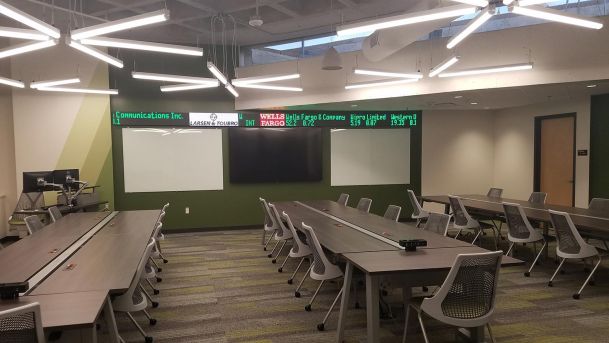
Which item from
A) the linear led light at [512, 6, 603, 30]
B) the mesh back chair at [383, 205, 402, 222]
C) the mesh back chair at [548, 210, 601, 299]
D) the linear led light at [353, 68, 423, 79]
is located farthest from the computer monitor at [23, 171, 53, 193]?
the mesh back chair at [548, 210, 601, 299]

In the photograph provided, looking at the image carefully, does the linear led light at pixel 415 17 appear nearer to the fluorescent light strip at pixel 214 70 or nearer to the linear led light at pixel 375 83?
the fluorescent light strip at pixel 214 70

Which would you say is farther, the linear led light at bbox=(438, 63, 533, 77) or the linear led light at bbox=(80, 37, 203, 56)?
the linear led light at bbox=(438, 63, 533, 77)

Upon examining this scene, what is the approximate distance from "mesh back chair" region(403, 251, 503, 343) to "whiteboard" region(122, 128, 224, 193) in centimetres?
670

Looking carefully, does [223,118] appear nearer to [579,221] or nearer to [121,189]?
[121,189]

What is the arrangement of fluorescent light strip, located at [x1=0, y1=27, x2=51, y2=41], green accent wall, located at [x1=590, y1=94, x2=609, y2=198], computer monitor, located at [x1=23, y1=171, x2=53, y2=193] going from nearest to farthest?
fluorescent light strip, located at [x1=0, y1=27, x2=51, y2=41]
computer monitor, located at [x1=23, y1=171, x2=53, y2=193]
green accent wall, located at [x1=590, y1=94, x2=609, y2=198]

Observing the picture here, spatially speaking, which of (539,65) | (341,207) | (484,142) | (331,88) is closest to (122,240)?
(341,207)

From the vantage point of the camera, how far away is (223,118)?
8.67 metres

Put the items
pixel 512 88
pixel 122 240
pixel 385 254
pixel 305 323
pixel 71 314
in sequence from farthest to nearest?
pixel 512 88
pixel 122 240
pixel 305 323
pixel 385 254
pixel 71 314

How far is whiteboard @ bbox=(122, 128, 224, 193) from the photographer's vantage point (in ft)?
27.1

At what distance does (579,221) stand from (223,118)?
21.5 feet

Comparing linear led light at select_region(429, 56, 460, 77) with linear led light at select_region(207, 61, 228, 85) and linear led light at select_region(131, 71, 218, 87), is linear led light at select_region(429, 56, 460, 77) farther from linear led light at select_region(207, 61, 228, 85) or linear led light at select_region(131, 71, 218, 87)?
linear led light at select_region(131, 71, 218, 87)

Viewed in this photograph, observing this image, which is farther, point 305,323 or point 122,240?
point 122,240

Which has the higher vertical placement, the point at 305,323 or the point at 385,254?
the point at 385,254

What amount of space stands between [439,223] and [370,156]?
517 cm
